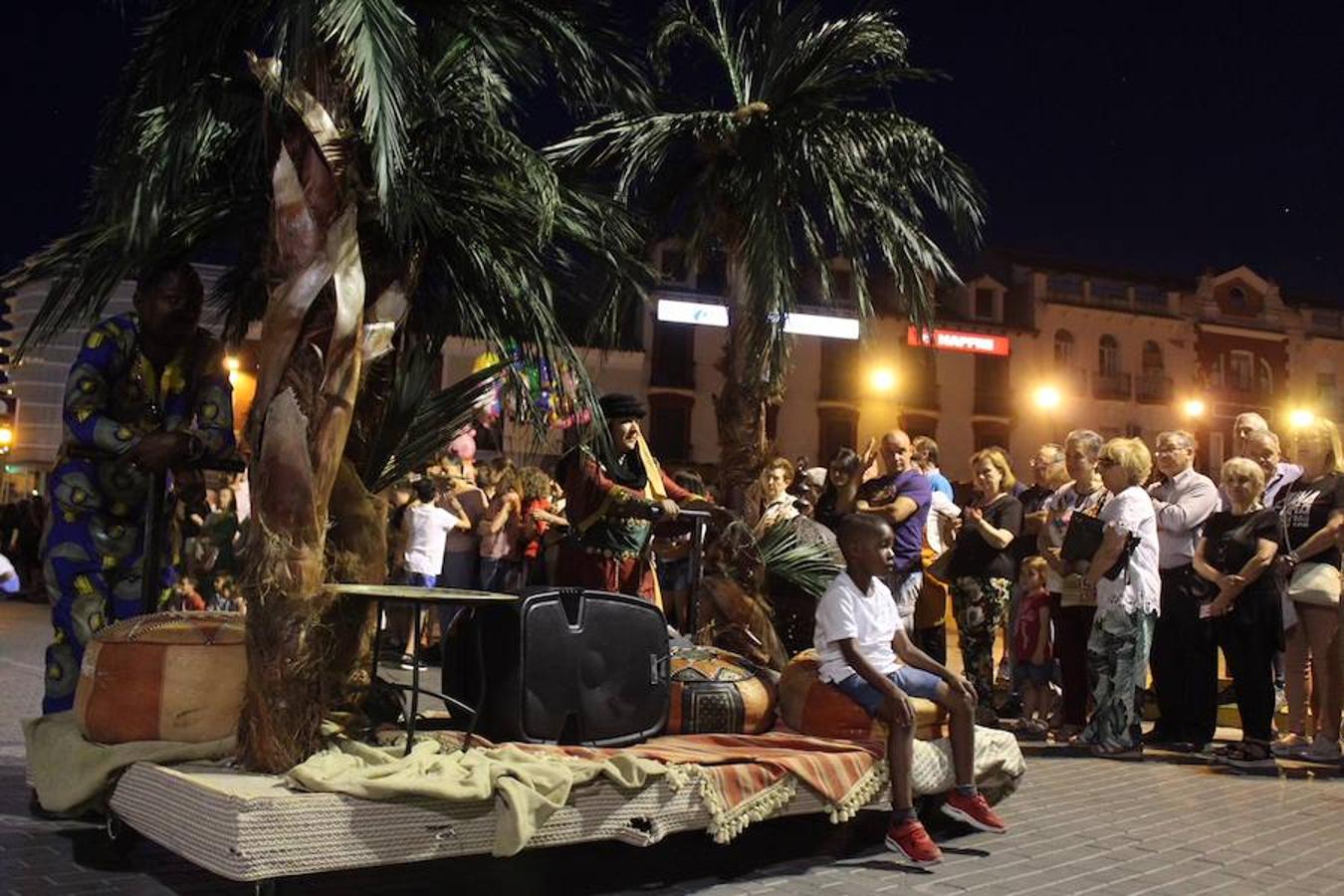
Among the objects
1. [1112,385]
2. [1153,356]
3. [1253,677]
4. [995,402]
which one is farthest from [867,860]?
[1153,356]

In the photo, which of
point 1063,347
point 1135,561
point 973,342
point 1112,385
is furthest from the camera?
point 1112,385

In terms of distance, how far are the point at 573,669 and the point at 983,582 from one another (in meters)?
4.85

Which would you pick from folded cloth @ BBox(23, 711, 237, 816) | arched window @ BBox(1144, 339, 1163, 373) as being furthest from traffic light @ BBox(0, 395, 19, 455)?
arched window @ BBox(1144, 339, 1163, 373)

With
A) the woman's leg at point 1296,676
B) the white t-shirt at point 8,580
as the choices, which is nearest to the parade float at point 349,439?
the white t-shirt at point 8,580

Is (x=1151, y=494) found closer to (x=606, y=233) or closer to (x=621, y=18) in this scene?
(x=606, y=233)

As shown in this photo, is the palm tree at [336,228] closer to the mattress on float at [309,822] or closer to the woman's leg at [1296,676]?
the mattress on float at [309,822]

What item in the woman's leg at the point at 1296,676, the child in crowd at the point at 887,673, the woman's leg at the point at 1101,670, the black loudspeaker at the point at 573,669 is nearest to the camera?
the black loudspeaker at the point at 573,669

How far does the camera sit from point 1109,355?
179ft

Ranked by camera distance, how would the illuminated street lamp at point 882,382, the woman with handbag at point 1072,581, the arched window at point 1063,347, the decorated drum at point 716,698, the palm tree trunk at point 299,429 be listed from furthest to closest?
1. the arched window at point 1063,347
2. the illuminated street lamp at point 882,382
3. the woman with handbag at point 1072,581
4. the decorated drum at point 716,698
5. the palm tree trunk at point 299,429

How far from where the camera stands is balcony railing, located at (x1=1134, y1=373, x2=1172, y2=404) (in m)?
54.6

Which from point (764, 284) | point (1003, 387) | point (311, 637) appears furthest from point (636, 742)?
point (1003, 387)

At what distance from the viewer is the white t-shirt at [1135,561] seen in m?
8.46

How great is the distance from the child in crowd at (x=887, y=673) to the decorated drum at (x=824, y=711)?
0.38 ft

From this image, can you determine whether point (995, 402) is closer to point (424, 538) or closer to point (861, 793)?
point (424, 538)
